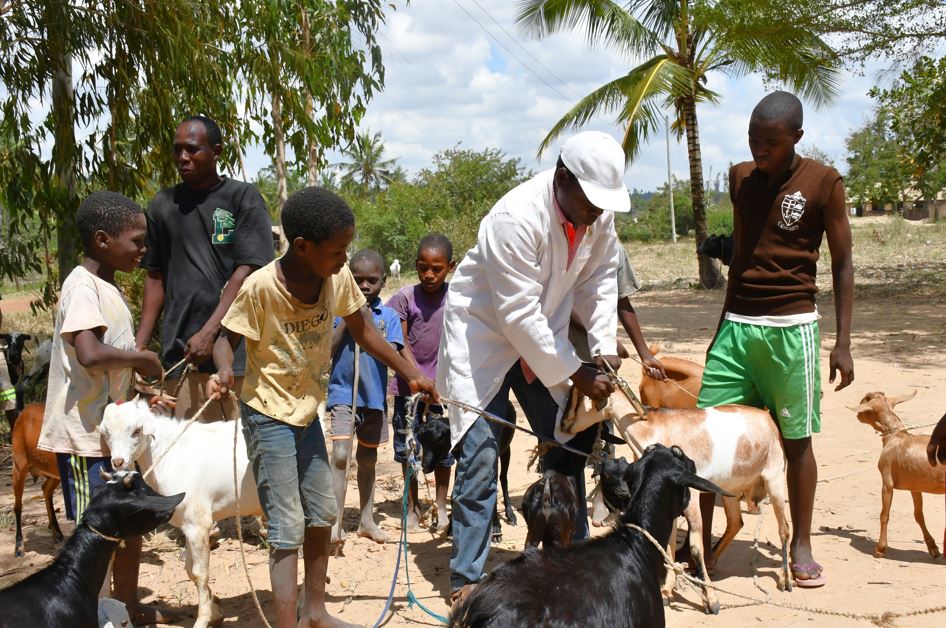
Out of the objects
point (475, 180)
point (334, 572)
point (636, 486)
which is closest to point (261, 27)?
Answer: point (334, 572)

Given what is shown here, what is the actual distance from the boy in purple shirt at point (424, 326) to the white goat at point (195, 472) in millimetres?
1714

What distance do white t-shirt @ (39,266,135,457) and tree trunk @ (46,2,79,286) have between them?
11.6 ft

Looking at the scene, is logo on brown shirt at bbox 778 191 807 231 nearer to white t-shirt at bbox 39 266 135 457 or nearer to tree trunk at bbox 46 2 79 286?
white t-shirt at bbox 39 266 135 457

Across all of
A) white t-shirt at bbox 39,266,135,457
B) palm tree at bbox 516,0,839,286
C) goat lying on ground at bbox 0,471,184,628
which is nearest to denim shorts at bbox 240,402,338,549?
goat lying on ground at bbox 0,471,184,628

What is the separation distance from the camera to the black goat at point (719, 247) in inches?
211

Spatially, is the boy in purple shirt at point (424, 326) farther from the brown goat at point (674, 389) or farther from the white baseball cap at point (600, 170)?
the white baseball cap at point (600, 170)

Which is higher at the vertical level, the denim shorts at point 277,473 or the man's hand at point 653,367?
the man's hand at point 653,367

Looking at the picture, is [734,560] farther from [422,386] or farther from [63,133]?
[63,133]

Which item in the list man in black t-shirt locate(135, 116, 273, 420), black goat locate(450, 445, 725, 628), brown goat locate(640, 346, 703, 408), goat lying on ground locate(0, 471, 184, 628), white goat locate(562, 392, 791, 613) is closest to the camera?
black goat locate(450, 445, 725, 628)

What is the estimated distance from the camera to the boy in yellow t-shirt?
3.66 metres

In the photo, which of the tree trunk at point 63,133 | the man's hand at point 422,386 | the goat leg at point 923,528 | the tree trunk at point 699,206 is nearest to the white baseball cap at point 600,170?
the man's hand at point 422,386

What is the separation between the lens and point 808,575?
4668mm

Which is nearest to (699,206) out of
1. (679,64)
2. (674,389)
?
(679,64)

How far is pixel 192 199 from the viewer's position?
4.91 m
